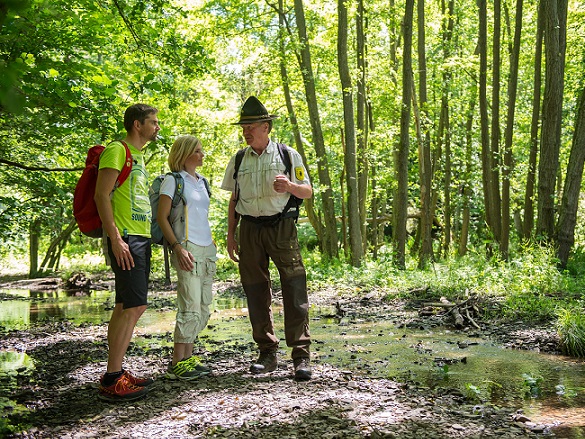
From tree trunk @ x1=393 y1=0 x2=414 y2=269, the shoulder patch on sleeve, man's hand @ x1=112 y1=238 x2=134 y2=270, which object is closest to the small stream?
the shoulder patch on sleeve

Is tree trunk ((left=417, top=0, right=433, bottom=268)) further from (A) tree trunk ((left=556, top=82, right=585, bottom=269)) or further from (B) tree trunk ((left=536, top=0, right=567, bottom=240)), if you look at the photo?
(A) tree trunk ((left=556, top=82, right=585, bottom=269))

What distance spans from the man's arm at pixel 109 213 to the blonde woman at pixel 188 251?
2.42 feet

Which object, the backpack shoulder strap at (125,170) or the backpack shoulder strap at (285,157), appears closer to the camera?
the backpack shoulder strap at (125,170)

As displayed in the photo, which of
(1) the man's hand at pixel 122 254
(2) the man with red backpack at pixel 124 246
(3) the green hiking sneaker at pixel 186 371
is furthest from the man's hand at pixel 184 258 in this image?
(3) the green hiking sneaker at pixel 186 371

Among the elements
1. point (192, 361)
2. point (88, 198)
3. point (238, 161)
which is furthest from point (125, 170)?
point (192, 361)

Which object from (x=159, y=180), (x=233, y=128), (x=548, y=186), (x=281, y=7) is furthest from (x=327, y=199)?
(x=159, y=180)

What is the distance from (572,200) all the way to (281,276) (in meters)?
9.13

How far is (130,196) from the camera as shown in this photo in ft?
16.9

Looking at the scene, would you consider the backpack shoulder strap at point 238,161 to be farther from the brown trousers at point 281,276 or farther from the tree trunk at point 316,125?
the tree trunk at point 316,125

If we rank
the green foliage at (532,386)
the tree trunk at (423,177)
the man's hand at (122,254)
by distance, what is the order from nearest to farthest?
the man's hand at (122,254)
the green foliage at (532,386)
the tree trunk at (423,177)

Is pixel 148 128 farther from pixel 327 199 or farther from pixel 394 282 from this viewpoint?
pixel 327 199

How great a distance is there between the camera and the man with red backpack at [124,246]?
194 inches

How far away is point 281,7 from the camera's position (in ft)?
64.1

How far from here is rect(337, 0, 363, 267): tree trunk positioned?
1619 centimetres
